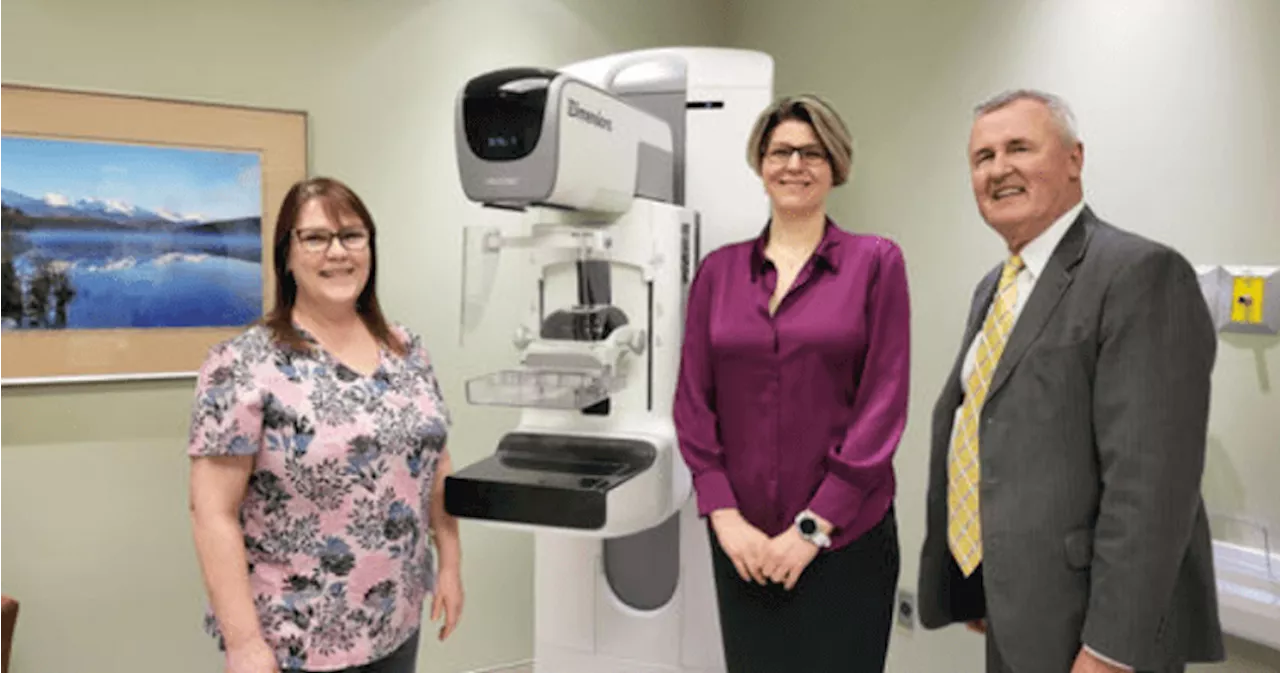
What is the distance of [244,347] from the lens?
1.48 metres

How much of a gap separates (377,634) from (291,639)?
0.14m

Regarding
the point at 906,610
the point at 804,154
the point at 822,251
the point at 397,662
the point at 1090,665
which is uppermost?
the point at 804,154

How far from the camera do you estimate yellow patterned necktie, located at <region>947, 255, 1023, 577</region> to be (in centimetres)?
138

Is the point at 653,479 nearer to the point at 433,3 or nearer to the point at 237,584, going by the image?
the point at 237,584

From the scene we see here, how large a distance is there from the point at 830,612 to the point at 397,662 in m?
0.79

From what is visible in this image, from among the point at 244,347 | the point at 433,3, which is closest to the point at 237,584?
the point at 244,347

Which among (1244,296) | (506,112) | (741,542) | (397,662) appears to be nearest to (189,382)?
(397,662)

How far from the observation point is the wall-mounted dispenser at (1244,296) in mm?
1837

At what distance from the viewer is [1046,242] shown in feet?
4.39

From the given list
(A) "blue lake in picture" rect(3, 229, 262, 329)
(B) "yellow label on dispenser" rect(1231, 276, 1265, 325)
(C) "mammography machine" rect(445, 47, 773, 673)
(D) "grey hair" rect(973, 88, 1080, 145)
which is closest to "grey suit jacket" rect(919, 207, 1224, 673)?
(D) "grey hair" rect(973, 88, 1080, 145)

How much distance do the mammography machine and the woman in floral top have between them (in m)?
0.21

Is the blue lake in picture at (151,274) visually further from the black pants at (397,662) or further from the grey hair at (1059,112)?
the grey hair at (1059,112)

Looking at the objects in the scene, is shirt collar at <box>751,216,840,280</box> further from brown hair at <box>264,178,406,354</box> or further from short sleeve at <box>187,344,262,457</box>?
short sleeve at <box>187,344,262,457</box>

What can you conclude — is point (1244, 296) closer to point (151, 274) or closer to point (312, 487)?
point (312, 487)
